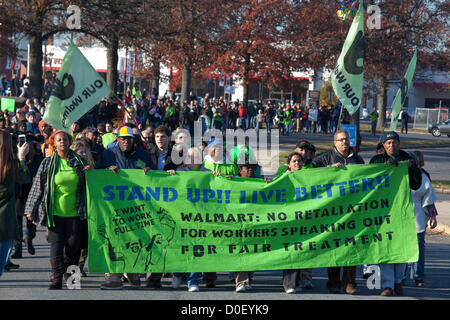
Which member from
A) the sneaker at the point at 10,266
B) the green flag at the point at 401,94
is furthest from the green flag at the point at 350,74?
the sneaker at the point at 10,266

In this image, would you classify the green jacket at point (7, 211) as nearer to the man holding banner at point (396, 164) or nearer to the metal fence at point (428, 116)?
the man holding banner at point (396, 164)

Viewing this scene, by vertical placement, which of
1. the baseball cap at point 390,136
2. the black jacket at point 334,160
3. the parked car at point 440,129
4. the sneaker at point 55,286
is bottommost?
the sneaker at point 55,286

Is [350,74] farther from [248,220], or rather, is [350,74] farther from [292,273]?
[292,273]

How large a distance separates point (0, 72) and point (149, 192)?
75613 millimetres

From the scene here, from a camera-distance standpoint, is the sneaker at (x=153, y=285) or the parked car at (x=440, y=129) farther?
the parked car at (x=440, y=129)

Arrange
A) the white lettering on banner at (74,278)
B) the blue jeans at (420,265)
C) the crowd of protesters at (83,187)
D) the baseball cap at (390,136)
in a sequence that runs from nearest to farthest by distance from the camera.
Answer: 1. the crowd of protesters at (83,187)
2. the white lettering on banner at (74,278)
3. the baseball cap at (390,136)
4. the blue jeans at (420,265)

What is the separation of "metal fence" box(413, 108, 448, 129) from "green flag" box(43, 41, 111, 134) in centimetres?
4800

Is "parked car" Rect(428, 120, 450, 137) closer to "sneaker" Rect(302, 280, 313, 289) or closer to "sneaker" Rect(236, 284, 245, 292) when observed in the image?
"sneaker" Rect(302, 280, 313, 289)

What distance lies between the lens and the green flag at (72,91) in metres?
8.74

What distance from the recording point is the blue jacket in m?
8.34

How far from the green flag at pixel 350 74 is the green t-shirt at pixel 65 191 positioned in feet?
13.3

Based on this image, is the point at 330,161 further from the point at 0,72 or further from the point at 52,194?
the point at 0,72

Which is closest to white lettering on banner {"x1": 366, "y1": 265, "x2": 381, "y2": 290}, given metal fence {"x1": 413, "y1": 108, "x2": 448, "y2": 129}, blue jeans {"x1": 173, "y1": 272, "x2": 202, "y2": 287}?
blue jeans {"x1": 173, "y1": 272, "x2": 202, "y2": 287}

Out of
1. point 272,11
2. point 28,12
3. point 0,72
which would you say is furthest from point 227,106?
point 0,72
